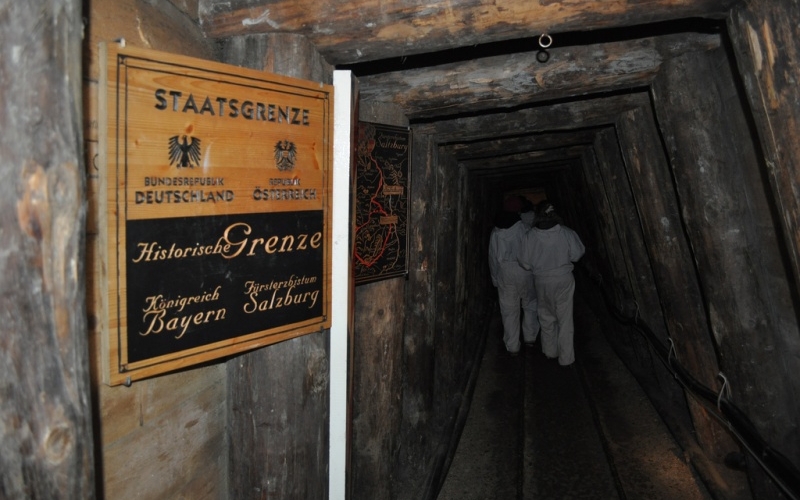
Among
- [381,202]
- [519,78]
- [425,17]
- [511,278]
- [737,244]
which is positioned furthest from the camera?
[511,278]

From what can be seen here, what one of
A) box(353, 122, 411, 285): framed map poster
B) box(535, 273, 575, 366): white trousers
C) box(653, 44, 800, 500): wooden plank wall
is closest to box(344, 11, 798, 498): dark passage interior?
box(653, 44, 800, 500): wooden plank wall

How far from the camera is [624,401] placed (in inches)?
258

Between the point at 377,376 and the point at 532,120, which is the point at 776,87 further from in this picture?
the point at 532,120

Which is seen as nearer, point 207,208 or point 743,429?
point 207,208

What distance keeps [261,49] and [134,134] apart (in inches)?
31.9

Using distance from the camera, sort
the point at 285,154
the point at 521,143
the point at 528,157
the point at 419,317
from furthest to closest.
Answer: the point at 528,157
the point at 521,143
the point at 419,317
the point at 285,154

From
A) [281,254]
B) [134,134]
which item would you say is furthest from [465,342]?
[134,134]

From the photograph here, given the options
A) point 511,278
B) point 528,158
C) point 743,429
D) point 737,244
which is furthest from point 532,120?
point 511,278

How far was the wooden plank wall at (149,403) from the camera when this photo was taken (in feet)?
6.18

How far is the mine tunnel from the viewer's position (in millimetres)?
1354

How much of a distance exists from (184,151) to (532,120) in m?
3.59

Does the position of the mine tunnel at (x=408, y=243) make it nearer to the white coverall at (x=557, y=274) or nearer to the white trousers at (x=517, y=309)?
the white coverall at (x=557, y=274)

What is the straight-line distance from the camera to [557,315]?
811 centimetres

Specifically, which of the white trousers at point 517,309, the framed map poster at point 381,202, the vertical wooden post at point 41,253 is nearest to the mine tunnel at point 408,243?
the vertical wooden post at point 41,253
